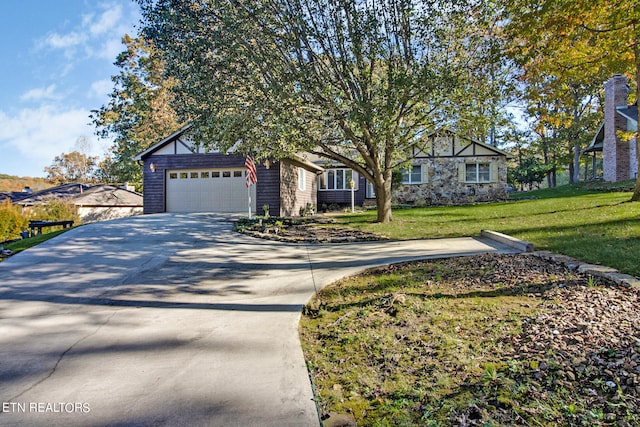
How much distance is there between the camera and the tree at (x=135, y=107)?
86.0ft

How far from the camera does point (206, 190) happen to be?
1688cm

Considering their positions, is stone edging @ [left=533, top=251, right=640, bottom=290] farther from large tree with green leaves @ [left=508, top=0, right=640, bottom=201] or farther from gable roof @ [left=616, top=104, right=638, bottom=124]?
gable roof @ [left=616, top=104, right=638, bottom=124]

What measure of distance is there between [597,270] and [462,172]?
713 inches

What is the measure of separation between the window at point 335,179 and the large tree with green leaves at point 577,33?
1461 cm

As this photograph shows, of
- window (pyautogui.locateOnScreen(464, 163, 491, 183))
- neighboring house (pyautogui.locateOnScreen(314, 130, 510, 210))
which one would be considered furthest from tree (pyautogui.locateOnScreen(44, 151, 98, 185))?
window (pyautogui.locateOnScreen(464, 163, 491, 183))

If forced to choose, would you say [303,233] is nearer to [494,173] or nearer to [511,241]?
[511,241]

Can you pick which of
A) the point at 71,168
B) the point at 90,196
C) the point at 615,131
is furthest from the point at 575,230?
the point at 71,168

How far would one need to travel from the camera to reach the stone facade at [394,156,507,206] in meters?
21.2

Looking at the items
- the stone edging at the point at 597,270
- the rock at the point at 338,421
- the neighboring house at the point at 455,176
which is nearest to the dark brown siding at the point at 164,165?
the neighboring house at the point at 455,176

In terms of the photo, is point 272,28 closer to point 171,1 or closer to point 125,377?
point 171,1

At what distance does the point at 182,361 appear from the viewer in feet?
10.2

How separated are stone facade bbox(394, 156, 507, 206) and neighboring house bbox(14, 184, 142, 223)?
61.5ft

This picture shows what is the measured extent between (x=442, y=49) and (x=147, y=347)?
393 inches

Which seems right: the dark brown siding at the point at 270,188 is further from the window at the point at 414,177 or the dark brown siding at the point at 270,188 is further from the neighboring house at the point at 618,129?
the neighboring house at the point at 618,129
